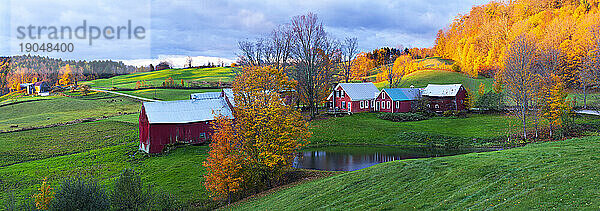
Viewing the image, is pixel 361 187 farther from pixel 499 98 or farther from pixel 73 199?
pixel 499 98

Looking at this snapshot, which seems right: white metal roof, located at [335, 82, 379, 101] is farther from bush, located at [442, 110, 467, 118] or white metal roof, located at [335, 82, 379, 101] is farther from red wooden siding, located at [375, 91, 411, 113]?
bush, located at [442, 110, 467, 118]

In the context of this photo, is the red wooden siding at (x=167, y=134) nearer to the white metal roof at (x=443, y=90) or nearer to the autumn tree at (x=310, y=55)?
the autumn tree at (x=310, y=55)

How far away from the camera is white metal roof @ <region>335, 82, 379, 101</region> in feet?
193

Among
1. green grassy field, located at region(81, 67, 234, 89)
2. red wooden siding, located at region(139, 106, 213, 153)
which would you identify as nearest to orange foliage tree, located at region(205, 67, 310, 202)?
red wooden siding, located at region(139, 106, 213, 153)

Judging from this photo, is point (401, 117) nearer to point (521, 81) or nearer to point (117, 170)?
point (521, 81)

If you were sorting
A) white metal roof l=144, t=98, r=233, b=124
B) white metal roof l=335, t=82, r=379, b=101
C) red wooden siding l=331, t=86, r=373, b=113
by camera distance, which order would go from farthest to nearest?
white metal roof l=335, t=82, r=379, b=101 → red wooden siding l=331, t=86, r=373, b=113 → white metal roof l=144, t=98, r=233, b=124

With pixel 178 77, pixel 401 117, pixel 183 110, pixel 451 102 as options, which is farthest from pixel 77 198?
pixel 178 77

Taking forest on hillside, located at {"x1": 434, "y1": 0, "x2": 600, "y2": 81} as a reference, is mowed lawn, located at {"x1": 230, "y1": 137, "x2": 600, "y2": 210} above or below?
below

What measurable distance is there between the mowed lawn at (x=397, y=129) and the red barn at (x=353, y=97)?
7849 mm

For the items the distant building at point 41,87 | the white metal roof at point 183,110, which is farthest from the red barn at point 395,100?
the distant building at point 41,87

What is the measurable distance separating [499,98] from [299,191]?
46.0 metres

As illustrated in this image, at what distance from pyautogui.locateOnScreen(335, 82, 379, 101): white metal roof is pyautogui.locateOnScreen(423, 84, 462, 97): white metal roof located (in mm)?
9092

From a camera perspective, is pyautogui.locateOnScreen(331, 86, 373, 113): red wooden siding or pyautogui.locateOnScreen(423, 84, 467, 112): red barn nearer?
pyautogui.locateOnScreen(423, 84, 467, 112): red barn

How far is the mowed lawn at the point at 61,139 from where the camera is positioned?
117ft
